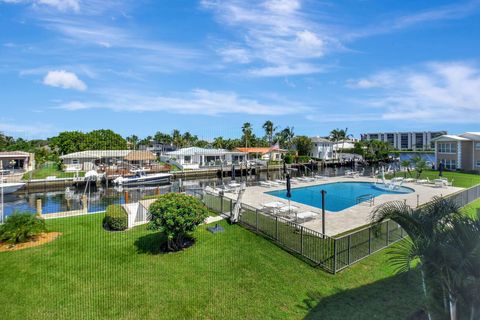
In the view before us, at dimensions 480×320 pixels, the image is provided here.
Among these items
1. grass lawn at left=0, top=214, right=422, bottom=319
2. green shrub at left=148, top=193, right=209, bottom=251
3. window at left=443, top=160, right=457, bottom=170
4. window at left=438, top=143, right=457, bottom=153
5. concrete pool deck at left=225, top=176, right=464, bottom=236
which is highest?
window at left=438, top=143, right=457, bottom=153

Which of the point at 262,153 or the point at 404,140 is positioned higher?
the point at 404,140

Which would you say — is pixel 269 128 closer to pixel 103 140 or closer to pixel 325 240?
pixel 103 140

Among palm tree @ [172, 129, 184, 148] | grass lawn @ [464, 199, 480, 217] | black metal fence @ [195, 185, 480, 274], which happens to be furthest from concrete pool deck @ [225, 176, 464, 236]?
palm tree @ [172, 129, 184, 148]

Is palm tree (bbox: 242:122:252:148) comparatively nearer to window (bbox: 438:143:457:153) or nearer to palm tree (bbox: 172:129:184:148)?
palm tree (bbox: 172:129:184:148)

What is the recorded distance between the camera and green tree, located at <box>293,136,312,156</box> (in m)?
67.8

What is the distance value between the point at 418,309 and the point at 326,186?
22570mm

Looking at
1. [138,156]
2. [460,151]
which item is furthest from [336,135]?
[138,156]

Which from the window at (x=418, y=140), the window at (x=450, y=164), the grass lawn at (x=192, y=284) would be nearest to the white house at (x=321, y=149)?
the window at (x=450, y=164)

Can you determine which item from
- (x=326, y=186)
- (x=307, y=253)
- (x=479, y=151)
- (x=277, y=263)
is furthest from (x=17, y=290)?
(x=479, y=151)

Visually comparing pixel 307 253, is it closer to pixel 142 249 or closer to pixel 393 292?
pixel 393 292

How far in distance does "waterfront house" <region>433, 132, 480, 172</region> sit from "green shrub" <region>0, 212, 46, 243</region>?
44.3 meters

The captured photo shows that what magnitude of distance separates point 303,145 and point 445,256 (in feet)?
216

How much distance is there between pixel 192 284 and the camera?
25.3 feet

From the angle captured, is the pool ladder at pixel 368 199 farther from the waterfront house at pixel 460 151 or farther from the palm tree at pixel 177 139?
the palm tree at pixel 177 139
